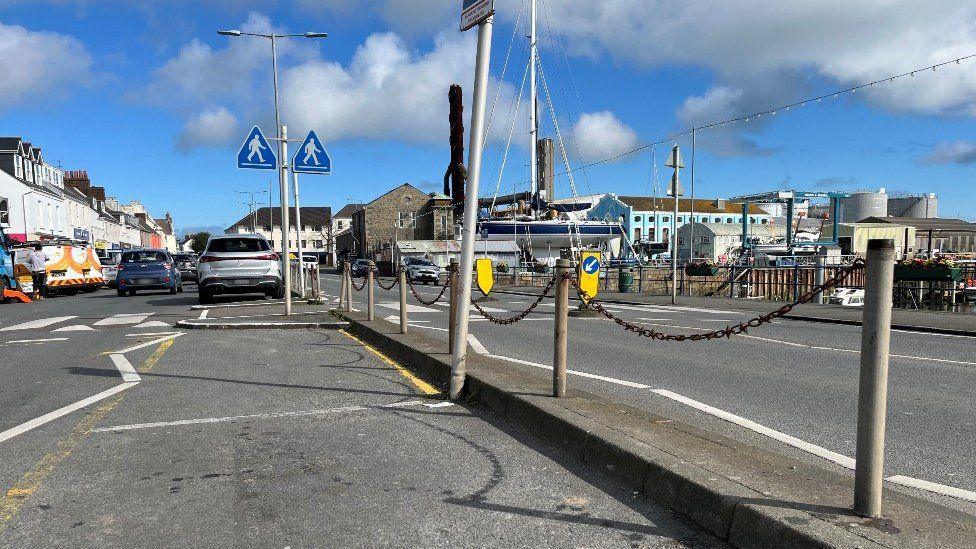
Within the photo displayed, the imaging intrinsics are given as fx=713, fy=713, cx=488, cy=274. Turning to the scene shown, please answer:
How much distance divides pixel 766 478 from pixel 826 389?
163 inches

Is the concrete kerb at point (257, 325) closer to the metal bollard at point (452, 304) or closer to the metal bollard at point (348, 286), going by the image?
the metal bollard at point (348, 286)

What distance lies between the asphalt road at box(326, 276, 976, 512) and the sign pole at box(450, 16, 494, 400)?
1.47 meters

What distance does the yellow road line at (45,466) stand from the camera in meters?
3.83

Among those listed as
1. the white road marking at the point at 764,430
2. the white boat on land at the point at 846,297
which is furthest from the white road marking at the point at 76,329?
the white boat on land at the point at 846,297

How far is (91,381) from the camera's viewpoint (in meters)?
7.72

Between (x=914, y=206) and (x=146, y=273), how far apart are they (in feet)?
355

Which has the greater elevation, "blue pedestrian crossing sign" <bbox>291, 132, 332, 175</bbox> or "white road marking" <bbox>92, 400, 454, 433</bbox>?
"blue pedestrian crossing sign" <bbox>291, 132, 332, 175</bbox>

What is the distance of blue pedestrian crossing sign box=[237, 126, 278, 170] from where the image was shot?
15.2 metres

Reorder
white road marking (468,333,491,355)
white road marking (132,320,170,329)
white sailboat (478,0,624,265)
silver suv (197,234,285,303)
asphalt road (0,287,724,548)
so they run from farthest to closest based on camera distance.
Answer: white sailboat (478,0,624,265)
silver suv (197,234,285,303)
white road marking (132,320,170,329)
white road marking (468,333,491,355)
asphalt road (0,287,724,548)

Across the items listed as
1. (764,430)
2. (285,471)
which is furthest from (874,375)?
(285,471)

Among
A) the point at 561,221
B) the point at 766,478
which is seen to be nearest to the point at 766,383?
the point at 766,478

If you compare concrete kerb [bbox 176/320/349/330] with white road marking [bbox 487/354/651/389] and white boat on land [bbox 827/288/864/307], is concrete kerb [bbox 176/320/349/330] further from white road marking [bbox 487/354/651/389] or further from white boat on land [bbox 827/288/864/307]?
white boat on land [bbox 827/288/864/307]

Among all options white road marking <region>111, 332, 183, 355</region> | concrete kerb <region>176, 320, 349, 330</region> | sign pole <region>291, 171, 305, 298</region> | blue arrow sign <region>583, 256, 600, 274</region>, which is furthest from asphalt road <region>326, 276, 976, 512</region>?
sign pole <region>291, 171, 305, 298</region>

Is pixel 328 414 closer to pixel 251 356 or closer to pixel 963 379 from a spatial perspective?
pixel 251 356
